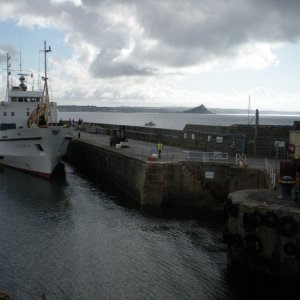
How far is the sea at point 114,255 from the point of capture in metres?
15.2

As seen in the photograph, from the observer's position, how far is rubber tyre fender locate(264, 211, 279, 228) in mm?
15062

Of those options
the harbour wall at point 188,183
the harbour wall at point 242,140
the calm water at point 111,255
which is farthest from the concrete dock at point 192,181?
the harbour wall at point 242,140

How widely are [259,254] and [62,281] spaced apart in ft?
24.1

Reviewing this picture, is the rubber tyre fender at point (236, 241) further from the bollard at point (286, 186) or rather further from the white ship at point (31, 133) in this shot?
the white ship at point (31, 133)

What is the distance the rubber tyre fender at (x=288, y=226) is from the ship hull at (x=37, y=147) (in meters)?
26.3

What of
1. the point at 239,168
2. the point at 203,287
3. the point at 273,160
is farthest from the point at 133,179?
the point at 203,287

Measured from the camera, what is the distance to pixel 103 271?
16922mm

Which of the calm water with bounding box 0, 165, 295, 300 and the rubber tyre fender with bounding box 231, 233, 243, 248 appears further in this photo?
the rubber tyre fender with bounding box 231, 233, 243, 248

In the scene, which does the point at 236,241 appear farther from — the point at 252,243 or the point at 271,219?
the point at 271,219

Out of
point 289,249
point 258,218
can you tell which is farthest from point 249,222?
point 289,249

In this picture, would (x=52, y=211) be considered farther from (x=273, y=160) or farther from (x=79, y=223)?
(x=273, y=160)

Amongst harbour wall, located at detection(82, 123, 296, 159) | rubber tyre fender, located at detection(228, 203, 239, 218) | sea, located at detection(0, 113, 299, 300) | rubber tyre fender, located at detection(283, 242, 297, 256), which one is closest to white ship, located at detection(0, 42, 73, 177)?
sea, located at detection(0, 113, 299, 300)

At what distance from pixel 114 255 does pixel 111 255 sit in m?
0.13

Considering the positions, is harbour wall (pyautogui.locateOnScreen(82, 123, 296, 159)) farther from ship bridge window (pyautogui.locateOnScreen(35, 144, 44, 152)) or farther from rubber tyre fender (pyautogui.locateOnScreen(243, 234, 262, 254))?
rubber tyre fender (pyautogui.locateOnScreen(243, 234, 262, 254))
